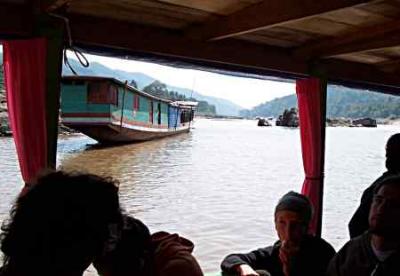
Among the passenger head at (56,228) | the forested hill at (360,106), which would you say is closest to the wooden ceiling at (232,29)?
the passenger head at (56,228)

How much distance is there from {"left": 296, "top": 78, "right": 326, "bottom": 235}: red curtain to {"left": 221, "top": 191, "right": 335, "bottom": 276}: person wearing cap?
2273 mm

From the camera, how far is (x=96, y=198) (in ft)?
2.67

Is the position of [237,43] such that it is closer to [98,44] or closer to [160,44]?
[160,44]

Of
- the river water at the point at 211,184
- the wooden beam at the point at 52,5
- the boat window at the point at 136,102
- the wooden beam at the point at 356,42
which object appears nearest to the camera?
the wooden beam at the point at 52,5

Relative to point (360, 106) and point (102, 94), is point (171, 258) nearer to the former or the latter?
point (102, 94)

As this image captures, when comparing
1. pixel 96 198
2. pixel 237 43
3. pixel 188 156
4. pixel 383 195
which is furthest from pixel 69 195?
pixel 188 156

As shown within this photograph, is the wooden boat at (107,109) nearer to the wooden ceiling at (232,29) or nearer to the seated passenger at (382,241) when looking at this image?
the wooden ceiling at (232,29)

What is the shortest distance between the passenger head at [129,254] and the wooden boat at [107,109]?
10.5 metres

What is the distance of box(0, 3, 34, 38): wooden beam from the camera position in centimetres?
265

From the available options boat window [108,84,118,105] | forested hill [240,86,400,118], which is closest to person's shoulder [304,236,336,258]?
boat window [108,84,118,105]

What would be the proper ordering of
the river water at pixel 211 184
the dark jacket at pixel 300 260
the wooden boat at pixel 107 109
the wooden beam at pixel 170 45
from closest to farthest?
the dark jacket at pixel 300 260 → the wooden beam at pixel 170 45 → the river water at pixel 211 184 → the wooden boat at pixel 107 109

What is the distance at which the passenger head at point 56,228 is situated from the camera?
77 centimetres

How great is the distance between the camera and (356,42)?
358 cm

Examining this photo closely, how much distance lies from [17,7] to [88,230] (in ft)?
7.33
